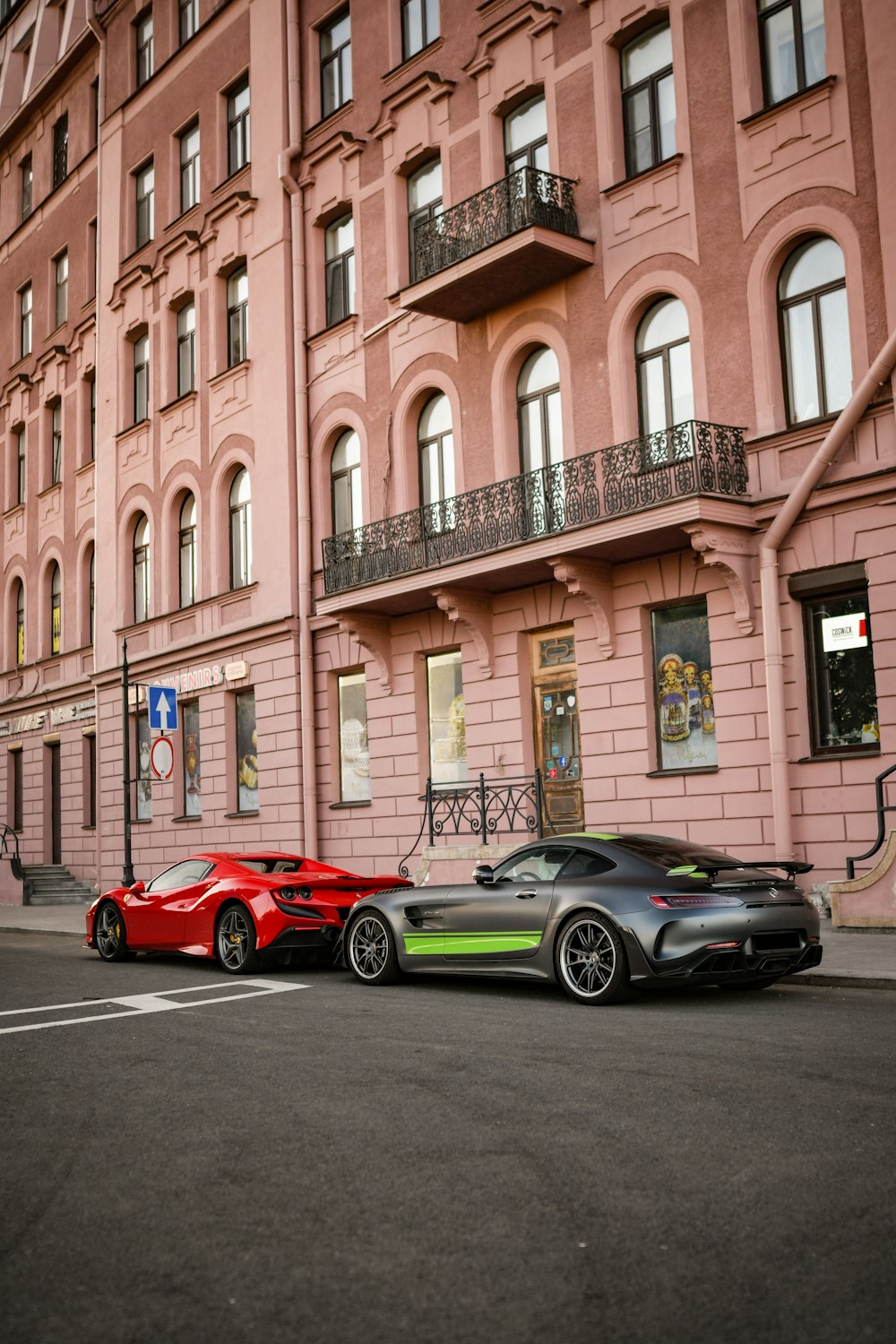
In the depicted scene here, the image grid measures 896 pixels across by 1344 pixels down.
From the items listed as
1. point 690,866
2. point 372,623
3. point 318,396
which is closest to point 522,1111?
point 690,866

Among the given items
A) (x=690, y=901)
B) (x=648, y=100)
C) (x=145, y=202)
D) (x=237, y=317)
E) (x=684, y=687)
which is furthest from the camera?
(x=145, y=202)

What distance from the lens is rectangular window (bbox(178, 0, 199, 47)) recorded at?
1096 inches

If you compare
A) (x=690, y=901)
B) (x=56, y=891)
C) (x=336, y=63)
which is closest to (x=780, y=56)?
(x=336, y=63)

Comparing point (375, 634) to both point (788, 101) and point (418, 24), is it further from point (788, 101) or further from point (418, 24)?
point (418, 24)

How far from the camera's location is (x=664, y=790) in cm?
1695

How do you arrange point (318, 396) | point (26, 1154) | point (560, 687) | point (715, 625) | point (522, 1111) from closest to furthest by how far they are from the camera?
1. point (26, 1154)
2. point (522, 1111)
3. point (715, 625)
4. point (560, 687)
5. point (318, 396)

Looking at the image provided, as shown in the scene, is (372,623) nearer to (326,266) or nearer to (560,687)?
(560,687)

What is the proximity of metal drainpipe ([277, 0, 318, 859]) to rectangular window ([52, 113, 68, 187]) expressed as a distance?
12089 millimetres

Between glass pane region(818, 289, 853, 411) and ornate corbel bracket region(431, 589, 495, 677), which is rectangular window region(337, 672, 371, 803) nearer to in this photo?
ornate corbel bracket region(431, 589, 495, 677)

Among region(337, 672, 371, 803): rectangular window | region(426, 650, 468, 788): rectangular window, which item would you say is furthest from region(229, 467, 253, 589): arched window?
region(426, 650, 468, 788): rectangular window

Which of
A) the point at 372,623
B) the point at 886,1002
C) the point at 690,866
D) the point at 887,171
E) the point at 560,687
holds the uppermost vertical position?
the point at 887,171

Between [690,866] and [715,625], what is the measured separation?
724 centimetres

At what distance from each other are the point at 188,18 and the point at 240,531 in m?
12.0

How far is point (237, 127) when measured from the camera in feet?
86.5
